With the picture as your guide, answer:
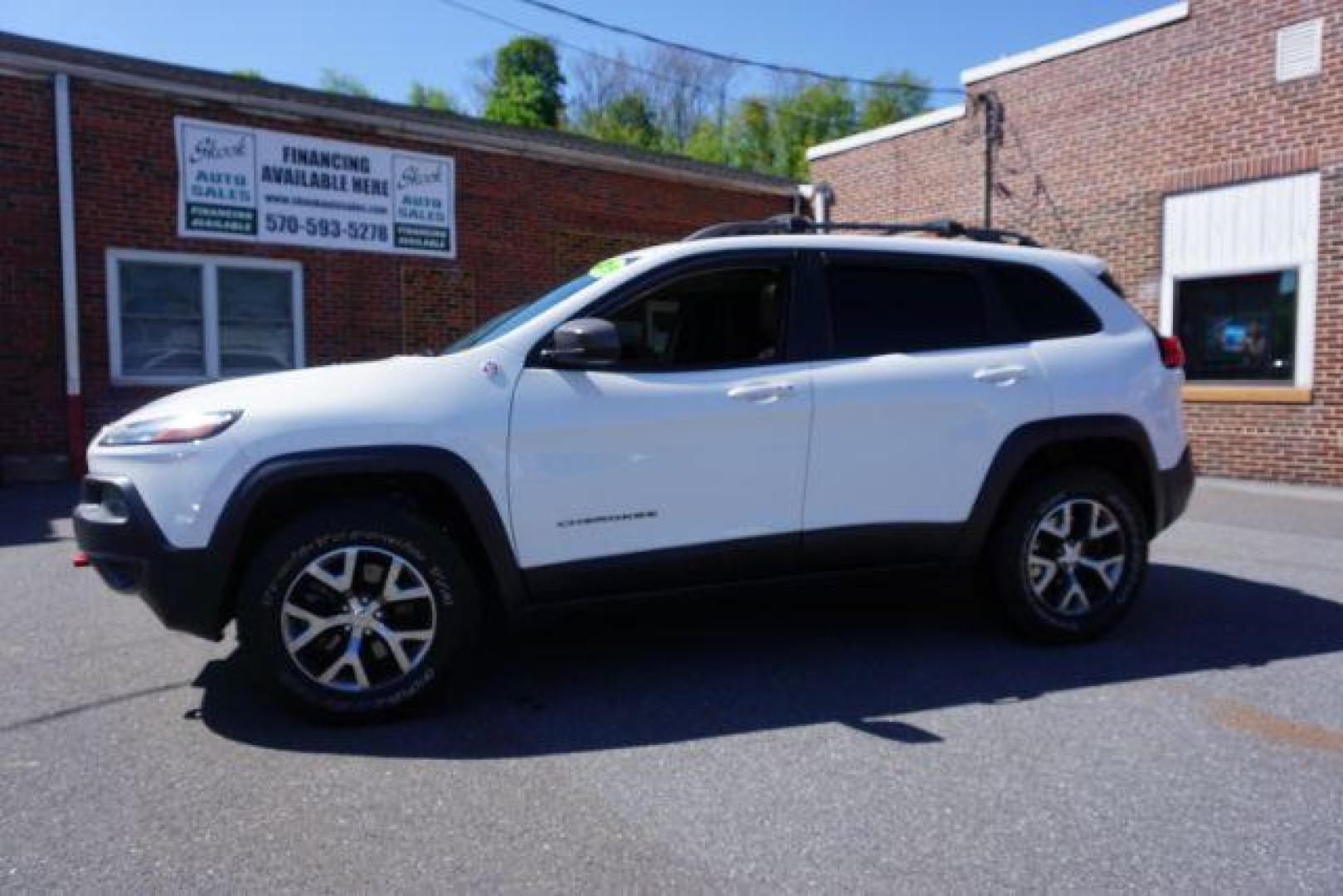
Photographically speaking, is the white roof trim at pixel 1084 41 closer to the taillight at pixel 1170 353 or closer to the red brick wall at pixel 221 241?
the red brick wall at pixel 221 241

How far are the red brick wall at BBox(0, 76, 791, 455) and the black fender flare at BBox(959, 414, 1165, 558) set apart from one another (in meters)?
9.46

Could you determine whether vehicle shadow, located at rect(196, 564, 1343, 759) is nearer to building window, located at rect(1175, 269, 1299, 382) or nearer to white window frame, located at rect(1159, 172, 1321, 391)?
white window frame, located at rect(1159, 172, 1321, 391)

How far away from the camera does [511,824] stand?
9.28 ft

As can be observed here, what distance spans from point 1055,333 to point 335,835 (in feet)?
11.9

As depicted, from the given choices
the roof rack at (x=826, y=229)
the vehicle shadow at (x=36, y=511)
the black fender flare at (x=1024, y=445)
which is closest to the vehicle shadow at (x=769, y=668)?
the black fender flare at (x=1024, y=445)

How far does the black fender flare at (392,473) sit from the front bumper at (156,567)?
0.10 m

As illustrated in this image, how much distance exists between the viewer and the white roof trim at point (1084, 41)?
11.4 meters

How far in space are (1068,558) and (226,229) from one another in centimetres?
997

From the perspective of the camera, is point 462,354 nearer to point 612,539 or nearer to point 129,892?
point 612,539

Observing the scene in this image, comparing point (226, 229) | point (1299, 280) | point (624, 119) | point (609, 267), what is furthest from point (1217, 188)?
point (624, 119)

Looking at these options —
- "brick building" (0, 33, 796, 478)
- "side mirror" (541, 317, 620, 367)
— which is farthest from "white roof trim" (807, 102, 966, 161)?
"side mirror" (541, 317, 620, 367)

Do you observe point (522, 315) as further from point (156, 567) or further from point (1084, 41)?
point (1084, 41)

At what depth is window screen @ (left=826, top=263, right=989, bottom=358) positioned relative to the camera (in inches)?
165

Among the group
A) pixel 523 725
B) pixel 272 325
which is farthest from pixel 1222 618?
pixel 272 325
